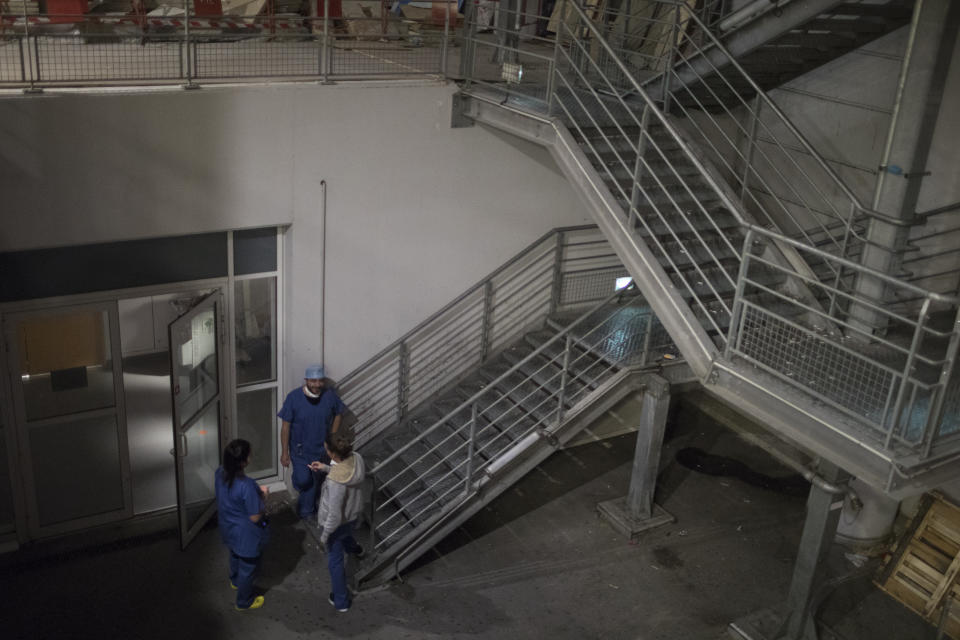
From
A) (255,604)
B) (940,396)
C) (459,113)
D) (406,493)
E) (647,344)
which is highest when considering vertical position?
(459,113)

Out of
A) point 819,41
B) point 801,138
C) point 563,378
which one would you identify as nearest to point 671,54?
point 801,138

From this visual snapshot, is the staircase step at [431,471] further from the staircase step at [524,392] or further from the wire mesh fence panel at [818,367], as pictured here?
the wire mesh fence panel at [818,367]

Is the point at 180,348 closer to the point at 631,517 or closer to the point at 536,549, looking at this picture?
the point at 536,549

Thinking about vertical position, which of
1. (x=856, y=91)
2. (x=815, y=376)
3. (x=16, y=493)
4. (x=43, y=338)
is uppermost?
(x=856, y=91)

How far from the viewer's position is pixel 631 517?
847 cm

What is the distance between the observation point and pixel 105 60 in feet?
24.5

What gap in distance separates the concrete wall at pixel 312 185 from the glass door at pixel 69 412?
954 millimetres

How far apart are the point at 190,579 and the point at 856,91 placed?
7049 mm

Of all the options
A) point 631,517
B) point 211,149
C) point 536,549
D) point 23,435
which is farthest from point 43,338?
point 631,517

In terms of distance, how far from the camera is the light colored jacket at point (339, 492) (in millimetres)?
6723

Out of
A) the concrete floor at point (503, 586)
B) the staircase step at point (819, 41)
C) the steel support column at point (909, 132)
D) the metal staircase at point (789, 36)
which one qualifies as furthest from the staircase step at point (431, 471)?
the staircase step at point (819, 41)

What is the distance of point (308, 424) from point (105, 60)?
336cm

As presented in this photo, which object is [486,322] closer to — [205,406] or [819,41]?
[205,406]

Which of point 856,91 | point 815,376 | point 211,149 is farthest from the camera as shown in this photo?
point 856,91
